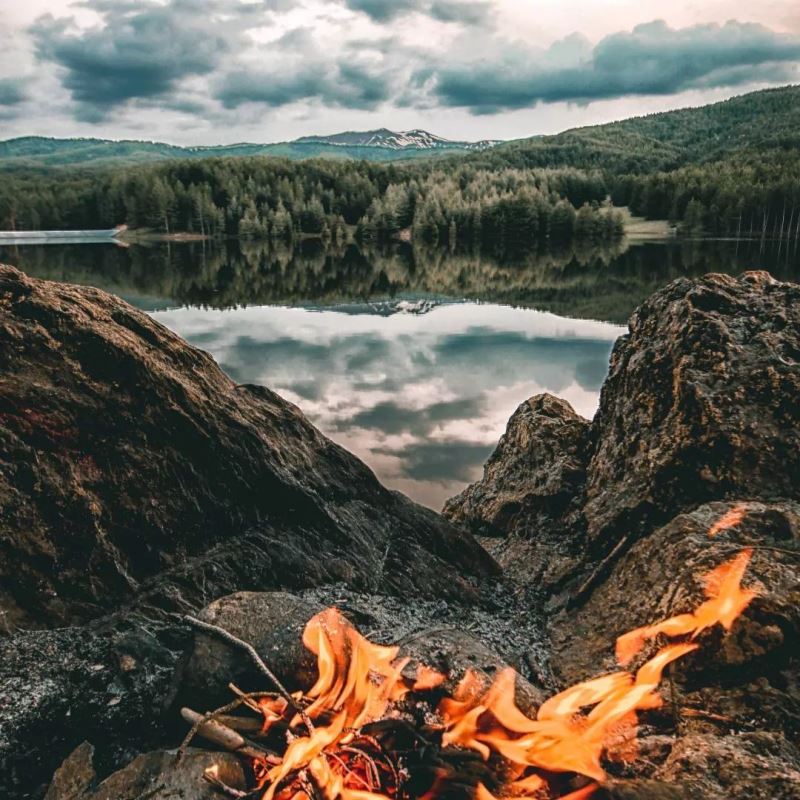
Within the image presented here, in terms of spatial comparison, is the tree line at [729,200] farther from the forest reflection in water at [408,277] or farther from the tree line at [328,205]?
the forest reflection in water at [408,277]

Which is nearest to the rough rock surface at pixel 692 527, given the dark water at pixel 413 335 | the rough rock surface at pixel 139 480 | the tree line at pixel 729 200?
the rough rock surface at pixel 139 480

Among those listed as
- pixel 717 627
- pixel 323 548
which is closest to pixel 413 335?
pixel 323 548

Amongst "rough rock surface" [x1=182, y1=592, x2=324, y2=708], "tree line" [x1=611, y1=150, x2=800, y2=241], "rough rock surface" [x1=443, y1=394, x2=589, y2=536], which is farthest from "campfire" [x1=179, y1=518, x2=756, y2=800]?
"tree line" [x1=611, y1=150, x2=800, y2=241]

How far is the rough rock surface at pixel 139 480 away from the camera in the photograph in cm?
529

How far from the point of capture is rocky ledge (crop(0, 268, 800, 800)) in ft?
14.0

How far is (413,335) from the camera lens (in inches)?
1240

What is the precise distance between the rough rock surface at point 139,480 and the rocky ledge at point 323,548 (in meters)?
0.02

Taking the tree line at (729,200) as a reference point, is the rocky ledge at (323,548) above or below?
below

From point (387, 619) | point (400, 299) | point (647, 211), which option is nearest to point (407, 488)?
point (387, 619)

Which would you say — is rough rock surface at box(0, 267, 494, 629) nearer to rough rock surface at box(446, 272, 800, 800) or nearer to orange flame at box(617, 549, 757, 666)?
rough rock surface at box(446, 272, 800, 800)

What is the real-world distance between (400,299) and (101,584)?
4096cm

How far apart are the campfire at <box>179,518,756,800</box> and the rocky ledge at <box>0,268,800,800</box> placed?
137mm

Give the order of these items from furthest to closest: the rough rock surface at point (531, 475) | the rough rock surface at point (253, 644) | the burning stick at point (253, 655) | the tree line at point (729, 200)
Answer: the tree line at point (729, 200) → the rough rock surface at point (531, 475) → the rough rock surface at point (253, 644) → the burning stick at point (253, 655)

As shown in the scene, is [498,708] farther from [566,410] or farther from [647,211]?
[647,211]
